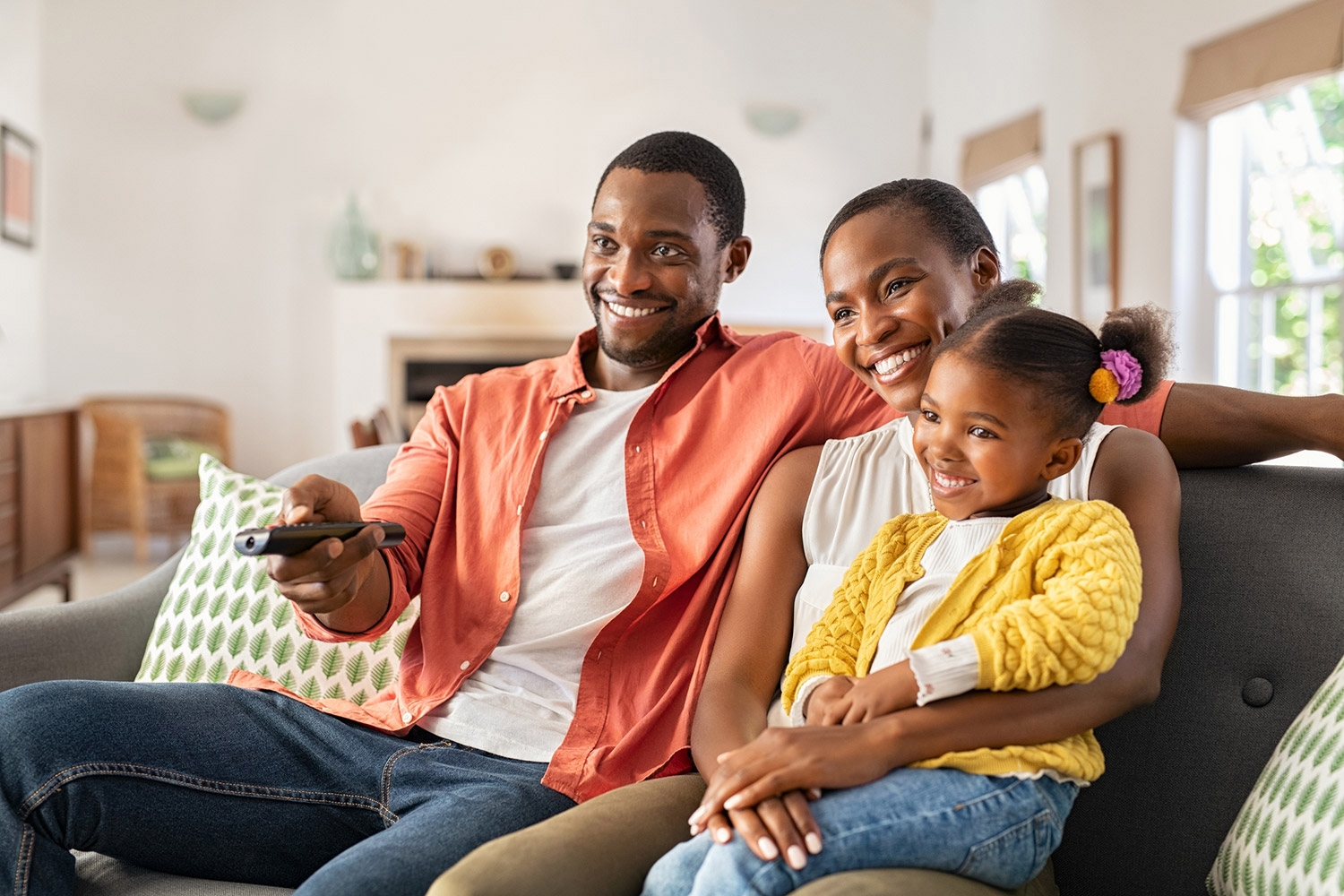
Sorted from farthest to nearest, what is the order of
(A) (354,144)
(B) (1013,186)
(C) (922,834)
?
1. (A) (354,144)
2. (B) (1013,186)
3. (C) (922,834)

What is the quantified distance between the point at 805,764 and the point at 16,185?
6.56m

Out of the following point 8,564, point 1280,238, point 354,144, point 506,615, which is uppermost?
point 354,144

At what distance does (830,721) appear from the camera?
43.6 inches

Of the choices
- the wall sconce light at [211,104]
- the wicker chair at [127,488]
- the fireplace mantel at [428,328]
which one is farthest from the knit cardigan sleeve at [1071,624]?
the wall sconce light at [211,104]

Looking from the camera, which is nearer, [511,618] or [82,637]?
[511,618]

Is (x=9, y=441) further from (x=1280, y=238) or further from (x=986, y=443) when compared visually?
(x=1280, y=238)

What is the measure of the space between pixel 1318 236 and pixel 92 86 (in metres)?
6.63

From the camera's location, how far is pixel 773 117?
720cm

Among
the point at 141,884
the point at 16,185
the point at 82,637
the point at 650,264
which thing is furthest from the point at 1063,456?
the point at 16,185

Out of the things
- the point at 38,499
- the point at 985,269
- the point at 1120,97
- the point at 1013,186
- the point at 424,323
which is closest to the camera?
the point at 985,269

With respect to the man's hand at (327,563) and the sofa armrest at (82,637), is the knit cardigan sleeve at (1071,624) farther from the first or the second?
the sofa armrest at (82,637)

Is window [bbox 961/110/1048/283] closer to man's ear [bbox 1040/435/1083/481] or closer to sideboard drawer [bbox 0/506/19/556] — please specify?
sideboard drawer [bbox 0/506/19/556]

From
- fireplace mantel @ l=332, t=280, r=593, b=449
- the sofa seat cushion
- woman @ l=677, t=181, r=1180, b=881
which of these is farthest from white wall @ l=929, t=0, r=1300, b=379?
the sofa seat cushion

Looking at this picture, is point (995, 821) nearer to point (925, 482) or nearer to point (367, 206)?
point (925, 482)
